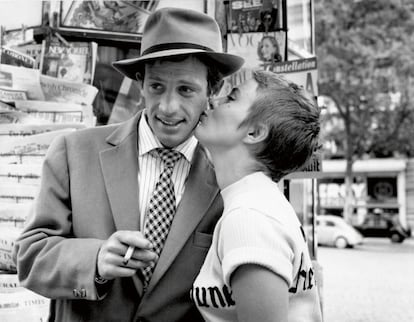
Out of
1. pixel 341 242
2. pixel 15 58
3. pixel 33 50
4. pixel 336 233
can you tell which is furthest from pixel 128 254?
pixel 341 242

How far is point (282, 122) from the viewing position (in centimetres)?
177

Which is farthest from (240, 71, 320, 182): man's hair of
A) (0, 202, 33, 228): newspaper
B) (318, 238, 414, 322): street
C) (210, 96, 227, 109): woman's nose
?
(318, 238, 414, 322): street

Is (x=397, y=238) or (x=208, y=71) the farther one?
(x=397, y=238)

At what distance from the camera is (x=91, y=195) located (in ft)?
6.38

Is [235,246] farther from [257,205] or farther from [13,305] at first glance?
[13,305]

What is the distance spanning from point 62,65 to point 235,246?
2.34 meters

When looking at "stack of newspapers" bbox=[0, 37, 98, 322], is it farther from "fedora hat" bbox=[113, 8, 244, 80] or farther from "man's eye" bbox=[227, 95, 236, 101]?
"man's eye" bbox=[227, 95, 236, 101]

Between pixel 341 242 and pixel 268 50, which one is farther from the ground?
pixel 268 50

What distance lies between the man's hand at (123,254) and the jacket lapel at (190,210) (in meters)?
0.23

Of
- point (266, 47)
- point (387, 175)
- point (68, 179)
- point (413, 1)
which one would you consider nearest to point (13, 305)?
point (68, 179)

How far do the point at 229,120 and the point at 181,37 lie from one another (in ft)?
1.62

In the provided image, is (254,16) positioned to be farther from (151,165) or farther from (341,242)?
(341,242)

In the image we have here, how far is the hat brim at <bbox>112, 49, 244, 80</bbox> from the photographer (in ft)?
6.75

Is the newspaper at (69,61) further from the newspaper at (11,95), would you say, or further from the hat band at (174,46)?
the hat band at (174,46)
